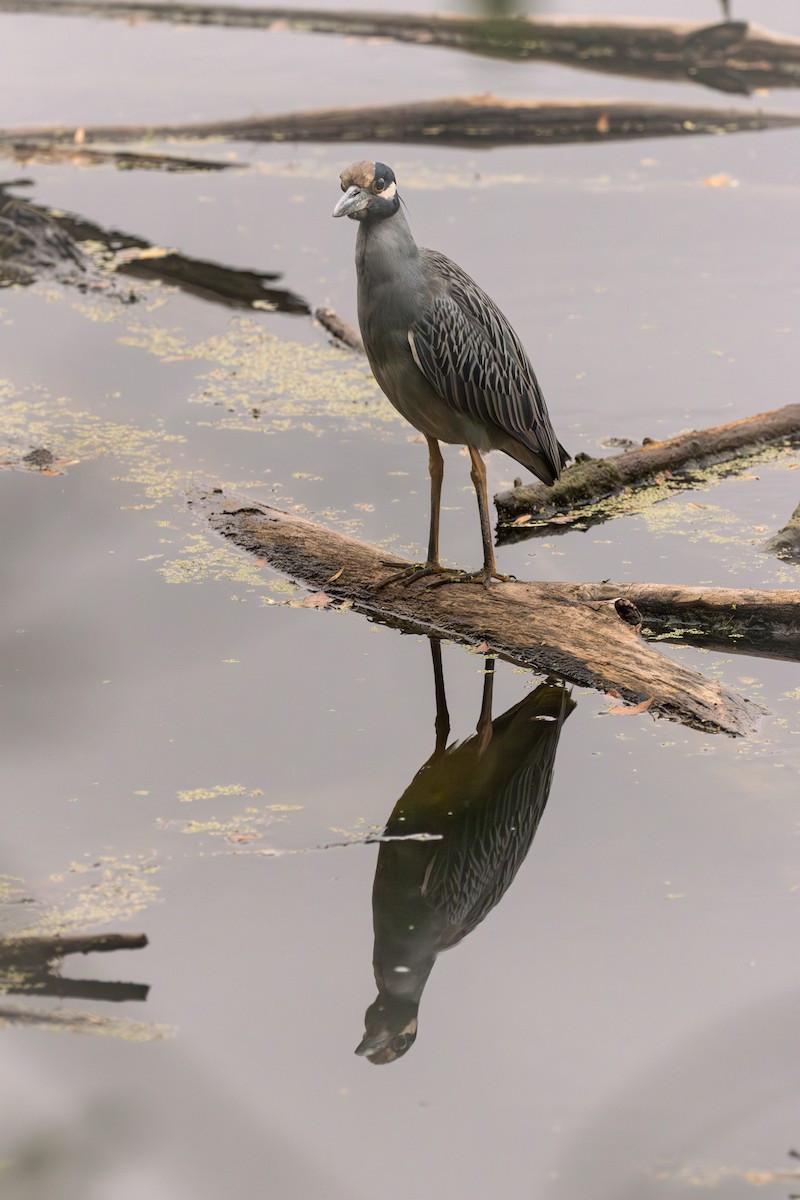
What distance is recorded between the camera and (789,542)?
5898 millimetres

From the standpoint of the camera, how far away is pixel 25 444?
264 inches

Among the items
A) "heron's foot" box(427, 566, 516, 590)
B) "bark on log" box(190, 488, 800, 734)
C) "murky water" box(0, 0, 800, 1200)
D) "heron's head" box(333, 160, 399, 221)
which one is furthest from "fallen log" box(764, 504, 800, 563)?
"heron's head" box(333, 160, 399, 221)

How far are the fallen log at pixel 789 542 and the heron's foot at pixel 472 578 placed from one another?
1.31 metres

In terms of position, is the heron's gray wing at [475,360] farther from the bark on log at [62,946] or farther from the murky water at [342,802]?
the bark on log at [62,946]

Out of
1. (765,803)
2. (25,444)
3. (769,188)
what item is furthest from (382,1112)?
(769,188)

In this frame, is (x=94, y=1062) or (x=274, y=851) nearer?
(x=94, y=1062)

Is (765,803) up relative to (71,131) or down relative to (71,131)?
down

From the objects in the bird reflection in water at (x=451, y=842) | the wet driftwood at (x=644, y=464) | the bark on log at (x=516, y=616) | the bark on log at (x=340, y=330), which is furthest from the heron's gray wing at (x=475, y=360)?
the bark on log at (x=340, y=330)

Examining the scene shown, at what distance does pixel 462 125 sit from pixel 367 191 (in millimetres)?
8084

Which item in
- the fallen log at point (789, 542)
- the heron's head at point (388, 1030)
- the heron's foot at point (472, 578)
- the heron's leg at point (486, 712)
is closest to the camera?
the heron's head at point (388, 1030)

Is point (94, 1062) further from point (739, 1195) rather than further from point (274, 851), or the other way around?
point (739, 1195)

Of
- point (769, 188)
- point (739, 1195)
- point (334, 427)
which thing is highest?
point (769, 188)

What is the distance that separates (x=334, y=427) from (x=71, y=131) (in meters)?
6.16

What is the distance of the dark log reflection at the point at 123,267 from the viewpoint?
29.3ft
